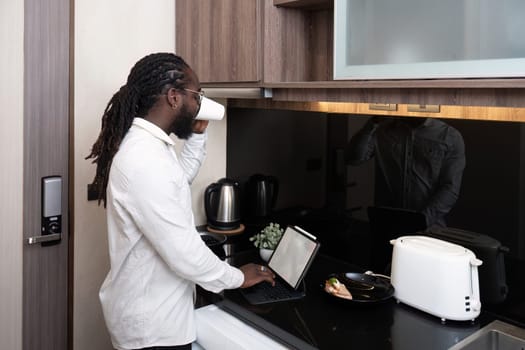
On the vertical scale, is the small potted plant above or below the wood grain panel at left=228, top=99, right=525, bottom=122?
below

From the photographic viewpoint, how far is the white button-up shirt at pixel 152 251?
1319 mm

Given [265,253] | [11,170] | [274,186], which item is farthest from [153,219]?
[274,186]

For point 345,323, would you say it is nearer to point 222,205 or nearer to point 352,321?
point 352,321

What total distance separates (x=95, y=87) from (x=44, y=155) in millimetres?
357

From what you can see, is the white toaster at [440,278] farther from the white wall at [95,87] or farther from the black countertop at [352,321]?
the white wall at [95,87]

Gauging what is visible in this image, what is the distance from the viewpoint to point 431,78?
1.20 meters


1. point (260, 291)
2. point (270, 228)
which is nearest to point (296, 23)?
point (270, 228)

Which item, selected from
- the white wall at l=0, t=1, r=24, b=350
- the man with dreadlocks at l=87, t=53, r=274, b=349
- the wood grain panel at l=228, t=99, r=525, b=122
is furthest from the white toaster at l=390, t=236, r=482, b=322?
the white wall at l=0, t=1, r=24, b=350

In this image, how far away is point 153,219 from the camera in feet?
4.31

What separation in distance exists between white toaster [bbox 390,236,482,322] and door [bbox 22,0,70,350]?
4.48 feet

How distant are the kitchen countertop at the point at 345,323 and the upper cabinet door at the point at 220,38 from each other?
31.9 inches

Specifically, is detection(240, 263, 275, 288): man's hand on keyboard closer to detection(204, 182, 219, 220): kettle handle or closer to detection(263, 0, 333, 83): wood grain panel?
detection(263, 0, 333, 83): wood grain panel

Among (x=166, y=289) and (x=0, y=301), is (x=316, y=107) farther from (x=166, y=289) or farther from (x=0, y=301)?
(x=0, y=301)

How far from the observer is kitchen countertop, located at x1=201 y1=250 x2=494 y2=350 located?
1350 mm
